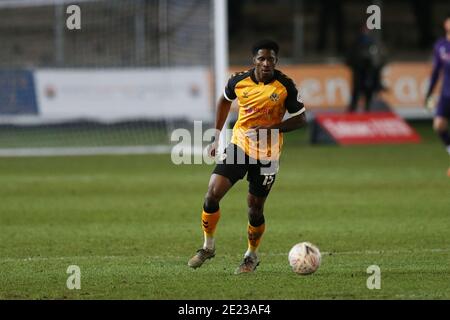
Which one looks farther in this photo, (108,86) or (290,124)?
(108,86)

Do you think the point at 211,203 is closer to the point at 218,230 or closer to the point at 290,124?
the point at 290,124

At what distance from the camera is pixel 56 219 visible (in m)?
13.9

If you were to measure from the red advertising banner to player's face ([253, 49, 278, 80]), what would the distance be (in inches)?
583

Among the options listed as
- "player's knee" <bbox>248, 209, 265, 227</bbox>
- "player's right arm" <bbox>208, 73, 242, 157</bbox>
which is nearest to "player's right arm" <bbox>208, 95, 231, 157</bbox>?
"player's right arm" <bbox>208, 73, 242, 157</bbox>

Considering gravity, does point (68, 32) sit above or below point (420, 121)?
above

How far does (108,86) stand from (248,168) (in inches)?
612

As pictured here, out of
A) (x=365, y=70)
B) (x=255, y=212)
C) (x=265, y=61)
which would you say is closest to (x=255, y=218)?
(x=255, y=212)

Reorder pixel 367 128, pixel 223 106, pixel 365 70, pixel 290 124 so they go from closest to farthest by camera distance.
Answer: pixel 290 124, pixel 223 106, pixel 367 128, pixel 365 70

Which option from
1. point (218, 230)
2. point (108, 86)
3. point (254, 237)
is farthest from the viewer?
point (108, 86)

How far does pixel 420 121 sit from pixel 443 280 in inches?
878

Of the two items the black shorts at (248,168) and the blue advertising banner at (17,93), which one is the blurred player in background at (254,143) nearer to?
the black shorts at (248,168)

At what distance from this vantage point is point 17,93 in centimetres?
2492
